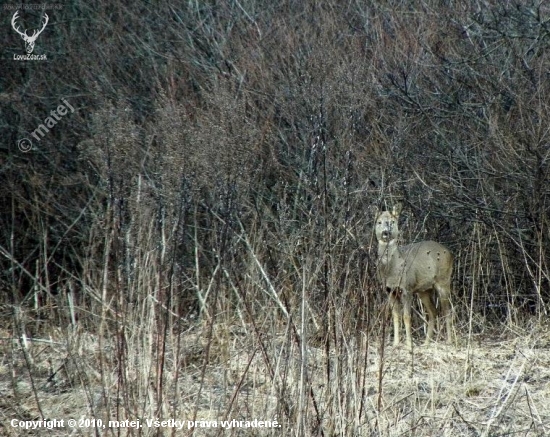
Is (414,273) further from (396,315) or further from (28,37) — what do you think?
(28,37)

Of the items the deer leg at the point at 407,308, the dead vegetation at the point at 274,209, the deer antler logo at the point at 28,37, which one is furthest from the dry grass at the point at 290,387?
the deer antler logo at the point at 28,37

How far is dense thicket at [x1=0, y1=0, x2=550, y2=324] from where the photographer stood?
29.9 feet

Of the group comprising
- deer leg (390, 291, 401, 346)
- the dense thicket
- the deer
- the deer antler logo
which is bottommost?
deer leg (390, 291, 401, 346)

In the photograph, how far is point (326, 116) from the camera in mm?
7418

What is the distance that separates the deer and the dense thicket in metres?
0.30

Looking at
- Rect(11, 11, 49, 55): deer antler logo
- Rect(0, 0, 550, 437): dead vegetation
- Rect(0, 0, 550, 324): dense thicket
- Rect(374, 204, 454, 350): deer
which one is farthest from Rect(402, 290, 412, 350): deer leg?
Rect(11, 11, 49, 55): deer antler logo

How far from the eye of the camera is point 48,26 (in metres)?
12.9

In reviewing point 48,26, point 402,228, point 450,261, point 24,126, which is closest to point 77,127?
point 24,126

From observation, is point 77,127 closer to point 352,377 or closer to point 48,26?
point 48,26

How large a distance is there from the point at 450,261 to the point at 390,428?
3649 millimetres

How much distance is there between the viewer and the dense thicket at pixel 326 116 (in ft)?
29.9

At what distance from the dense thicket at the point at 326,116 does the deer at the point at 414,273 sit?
30cm

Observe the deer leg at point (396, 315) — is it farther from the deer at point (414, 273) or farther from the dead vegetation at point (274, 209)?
the dead vegetation at point (274, 209)

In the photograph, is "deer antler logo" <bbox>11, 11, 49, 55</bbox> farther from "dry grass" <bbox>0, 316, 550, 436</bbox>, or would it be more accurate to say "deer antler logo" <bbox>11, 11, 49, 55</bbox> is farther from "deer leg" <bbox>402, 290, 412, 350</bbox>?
Answer: "deer leg" <bbox>402, 290, 412, 350</bbox>
